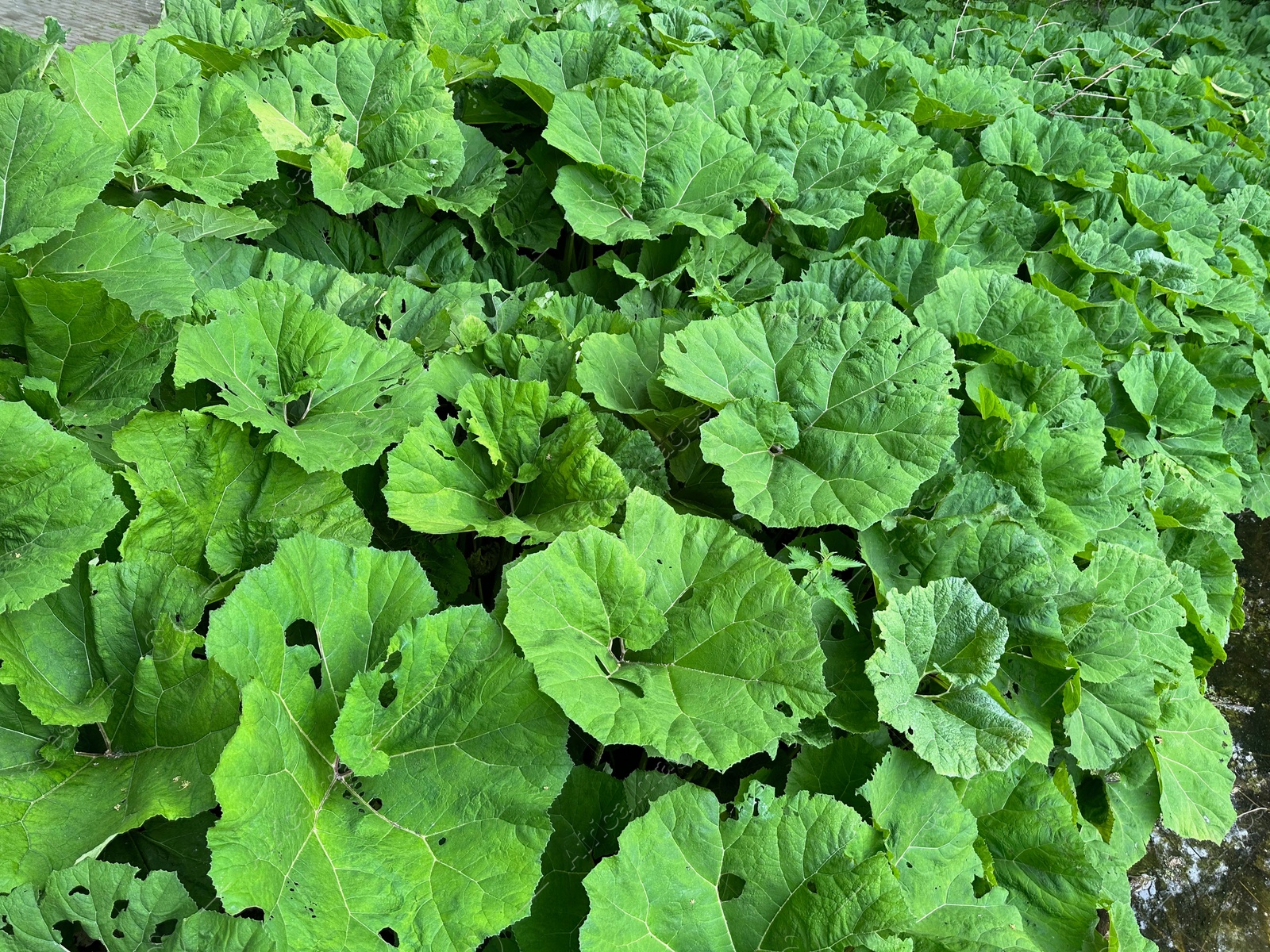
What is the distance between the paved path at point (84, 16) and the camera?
376cm

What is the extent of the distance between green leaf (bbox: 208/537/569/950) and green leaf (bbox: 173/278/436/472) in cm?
35

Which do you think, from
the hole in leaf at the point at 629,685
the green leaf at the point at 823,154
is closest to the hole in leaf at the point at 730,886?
the hole in leaf at the point at 629,685

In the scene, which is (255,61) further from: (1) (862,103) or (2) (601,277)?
(1) (862,103)

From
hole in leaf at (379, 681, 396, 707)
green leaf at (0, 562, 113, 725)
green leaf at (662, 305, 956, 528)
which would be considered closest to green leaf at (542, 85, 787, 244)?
green leaf at (662, 305, 956, 528)

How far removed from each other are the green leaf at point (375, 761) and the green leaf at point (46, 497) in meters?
0.28

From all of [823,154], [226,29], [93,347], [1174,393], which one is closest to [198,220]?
[93,347]

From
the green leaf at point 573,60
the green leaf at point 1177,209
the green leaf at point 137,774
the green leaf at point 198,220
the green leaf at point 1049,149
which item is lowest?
the green leaf at point 137,774

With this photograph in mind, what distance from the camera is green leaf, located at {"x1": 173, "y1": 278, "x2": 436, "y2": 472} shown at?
1689 millimetres

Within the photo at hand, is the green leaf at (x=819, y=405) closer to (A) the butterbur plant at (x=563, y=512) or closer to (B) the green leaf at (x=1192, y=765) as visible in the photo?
(A) the butterbur plant at (x=563, y=512)

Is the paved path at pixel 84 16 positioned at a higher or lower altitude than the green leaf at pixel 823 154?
lower

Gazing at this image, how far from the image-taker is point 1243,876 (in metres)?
3.11

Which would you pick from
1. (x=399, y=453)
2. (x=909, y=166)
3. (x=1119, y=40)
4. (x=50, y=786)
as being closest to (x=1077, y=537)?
(x=909, y=166)

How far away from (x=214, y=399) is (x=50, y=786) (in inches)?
31.4

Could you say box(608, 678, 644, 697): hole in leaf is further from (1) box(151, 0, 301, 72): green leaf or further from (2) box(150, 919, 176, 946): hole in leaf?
(1) box(151, 0, 301, 72): green leaf
